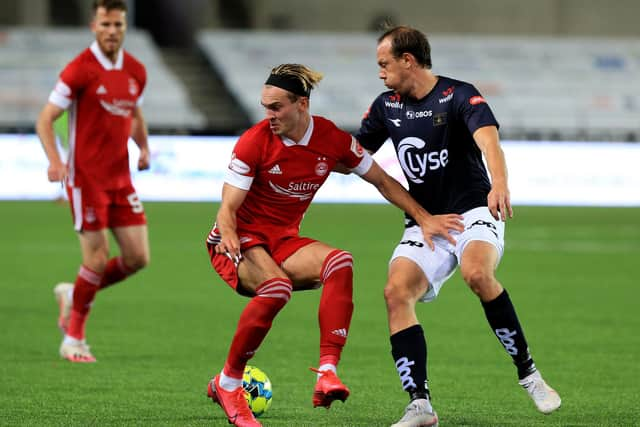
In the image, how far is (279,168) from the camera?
6.12m

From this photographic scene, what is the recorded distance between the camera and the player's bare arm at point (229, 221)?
5.81 metres

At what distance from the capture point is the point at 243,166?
596 cm

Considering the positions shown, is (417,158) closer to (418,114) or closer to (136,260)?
(418,114)

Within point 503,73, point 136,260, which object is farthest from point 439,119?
point 503,73

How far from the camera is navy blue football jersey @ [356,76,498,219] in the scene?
253 inches

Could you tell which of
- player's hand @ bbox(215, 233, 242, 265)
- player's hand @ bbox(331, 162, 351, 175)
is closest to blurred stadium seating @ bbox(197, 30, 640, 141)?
player's hand @ bbox(331, 162, 351, 175)

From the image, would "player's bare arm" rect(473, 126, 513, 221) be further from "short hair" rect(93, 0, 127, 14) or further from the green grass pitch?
"short hair" rect(93, 0, 127, 14)

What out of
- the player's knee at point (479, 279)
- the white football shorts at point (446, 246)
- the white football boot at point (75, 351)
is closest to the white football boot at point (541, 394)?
the player's knee at point (479, 279)

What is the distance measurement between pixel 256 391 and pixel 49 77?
25226 mm

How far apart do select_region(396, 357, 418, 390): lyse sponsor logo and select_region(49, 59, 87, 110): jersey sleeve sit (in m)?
3.31

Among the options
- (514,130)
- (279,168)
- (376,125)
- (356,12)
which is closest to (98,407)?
(279,168)

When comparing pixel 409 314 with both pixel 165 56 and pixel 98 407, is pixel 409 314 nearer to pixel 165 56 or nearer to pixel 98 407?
pixel 98 407

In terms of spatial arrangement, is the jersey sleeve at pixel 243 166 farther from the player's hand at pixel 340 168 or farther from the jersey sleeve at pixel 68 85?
the jersey sleeve at pixel 68 85

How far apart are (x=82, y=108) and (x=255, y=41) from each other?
25.2 meters
